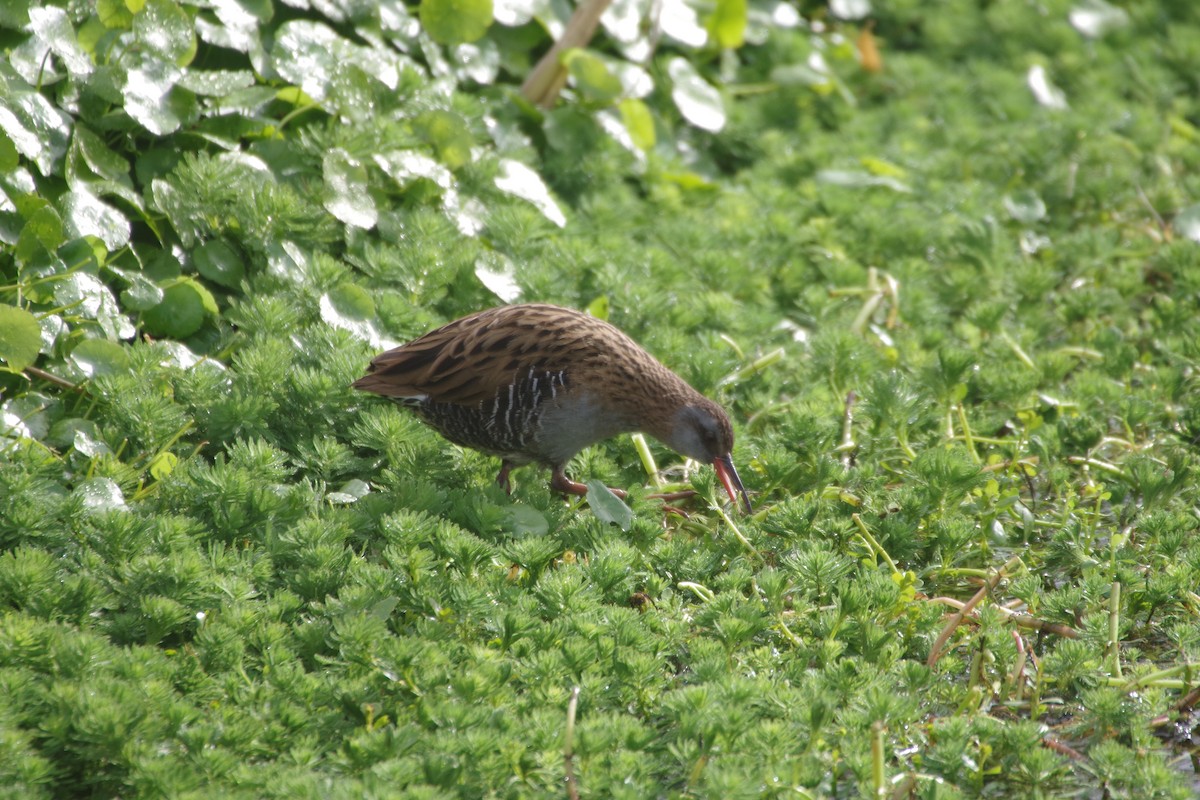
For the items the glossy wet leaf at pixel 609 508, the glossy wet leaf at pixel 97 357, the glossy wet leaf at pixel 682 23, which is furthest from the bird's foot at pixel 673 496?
the glossy wet leaf at pixel 682 23

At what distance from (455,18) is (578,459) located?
2.26 metres

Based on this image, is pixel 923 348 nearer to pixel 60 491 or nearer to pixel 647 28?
pixel 647 28

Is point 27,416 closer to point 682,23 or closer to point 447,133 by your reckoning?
point 447,133

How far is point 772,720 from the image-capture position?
10.6 ft

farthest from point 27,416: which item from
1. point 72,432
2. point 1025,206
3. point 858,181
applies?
point 1025,206

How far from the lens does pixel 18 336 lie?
12.8 feet

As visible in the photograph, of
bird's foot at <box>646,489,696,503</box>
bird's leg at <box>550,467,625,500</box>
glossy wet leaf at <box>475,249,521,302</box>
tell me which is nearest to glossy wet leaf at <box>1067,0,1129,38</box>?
glossy wet leaf at <box>475,249,521,302</box>

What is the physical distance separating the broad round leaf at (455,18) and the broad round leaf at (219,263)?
1511mm

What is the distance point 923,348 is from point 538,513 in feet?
6.71

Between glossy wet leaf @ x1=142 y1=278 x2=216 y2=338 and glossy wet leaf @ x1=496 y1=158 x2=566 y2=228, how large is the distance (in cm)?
156

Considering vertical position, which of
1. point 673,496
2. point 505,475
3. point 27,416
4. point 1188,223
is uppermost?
point 27,416

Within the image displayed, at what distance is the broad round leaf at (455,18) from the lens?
18.5 feet

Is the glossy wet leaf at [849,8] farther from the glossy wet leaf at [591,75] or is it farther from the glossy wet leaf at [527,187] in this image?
the glossy wet leaf at [527,187]

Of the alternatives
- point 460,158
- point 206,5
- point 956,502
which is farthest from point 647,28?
point 956,502
